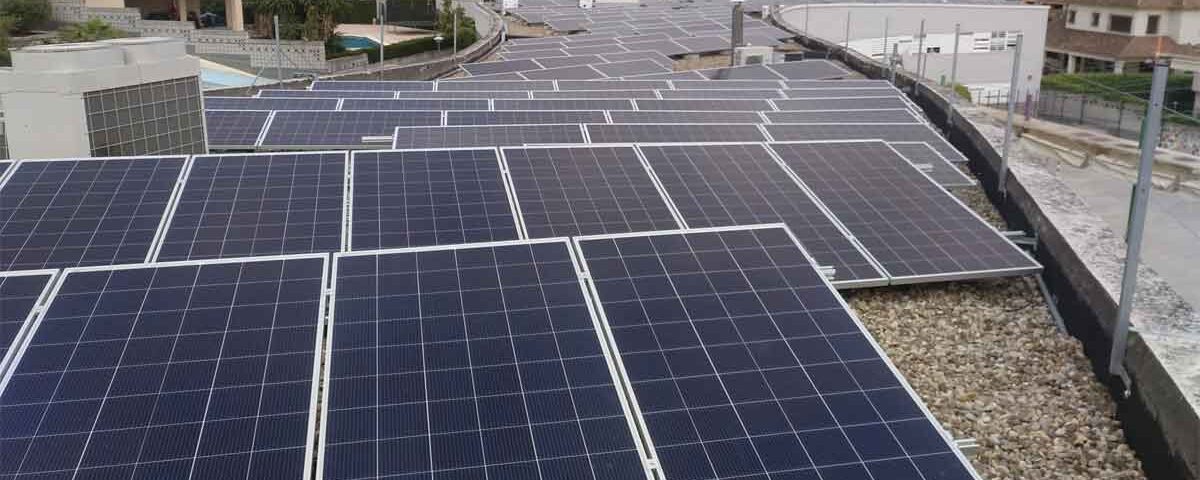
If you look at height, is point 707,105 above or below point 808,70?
above

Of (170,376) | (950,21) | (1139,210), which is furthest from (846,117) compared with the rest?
(950,21)

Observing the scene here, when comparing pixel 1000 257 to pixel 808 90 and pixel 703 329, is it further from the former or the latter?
pixel 808 90

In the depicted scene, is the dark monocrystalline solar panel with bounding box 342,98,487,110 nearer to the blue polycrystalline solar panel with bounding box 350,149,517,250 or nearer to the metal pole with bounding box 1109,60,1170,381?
the blue polycrystalline solar panel with bounding box 350,149,517,250

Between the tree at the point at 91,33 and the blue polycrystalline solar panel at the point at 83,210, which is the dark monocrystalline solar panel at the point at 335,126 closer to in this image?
the blue polycrystalline solar panel at the point at 83,210

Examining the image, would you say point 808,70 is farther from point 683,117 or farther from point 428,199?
point 428,199

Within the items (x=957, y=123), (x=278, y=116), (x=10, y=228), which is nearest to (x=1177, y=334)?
(x=10, y=228)
